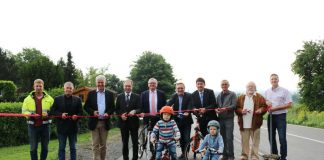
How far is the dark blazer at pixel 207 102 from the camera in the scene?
10789 mm

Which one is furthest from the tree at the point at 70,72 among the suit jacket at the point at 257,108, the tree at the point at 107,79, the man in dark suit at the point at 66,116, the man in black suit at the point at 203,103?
the suit jacket at the point at 257,108

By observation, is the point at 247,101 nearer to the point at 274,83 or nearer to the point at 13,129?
the point at 274,83

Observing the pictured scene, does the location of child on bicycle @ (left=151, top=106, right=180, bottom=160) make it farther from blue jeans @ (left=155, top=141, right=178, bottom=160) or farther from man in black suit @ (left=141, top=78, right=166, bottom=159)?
man in black suit @ (left=141, top=78, right=166, bottom=159)

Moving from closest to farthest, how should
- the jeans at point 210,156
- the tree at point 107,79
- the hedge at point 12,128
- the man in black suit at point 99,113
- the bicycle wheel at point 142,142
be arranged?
the jeans at point 210,156 → the man in black suit at point 99,113 → the bicycle wheel at point 142,142 → the hedge at point 12,128 → the tree at point 107,79

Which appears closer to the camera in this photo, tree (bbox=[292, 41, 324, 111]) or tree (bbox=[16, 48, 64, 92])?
tree (bbox=[292, 41, 324, 111])

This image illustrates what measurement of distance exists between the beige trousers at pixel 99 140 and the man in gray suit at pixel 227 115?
295cm

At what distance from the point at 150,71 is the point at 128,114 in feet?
211

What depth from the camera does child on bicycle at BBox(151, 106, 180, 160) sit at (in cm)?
925

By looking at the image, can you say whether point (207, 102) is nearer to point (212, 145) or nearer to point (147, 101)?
point (147, 101)

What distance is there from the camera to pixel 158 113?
10.6 metres

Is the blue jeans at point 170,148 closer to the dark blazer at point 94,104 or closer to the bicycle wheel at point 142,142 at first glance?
the dark blazer at point 94,104

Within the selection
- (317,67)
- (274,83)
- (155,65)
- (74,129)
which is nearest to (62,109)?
(74,129)

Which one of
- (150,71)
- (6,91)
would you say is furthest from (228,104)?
(150,71)

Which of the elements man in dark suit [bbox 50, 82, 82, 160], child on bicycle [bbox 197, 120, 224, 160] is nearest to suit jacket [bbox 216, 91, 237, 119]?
child on bicycle [bbox 197, 120, 224, 160]
